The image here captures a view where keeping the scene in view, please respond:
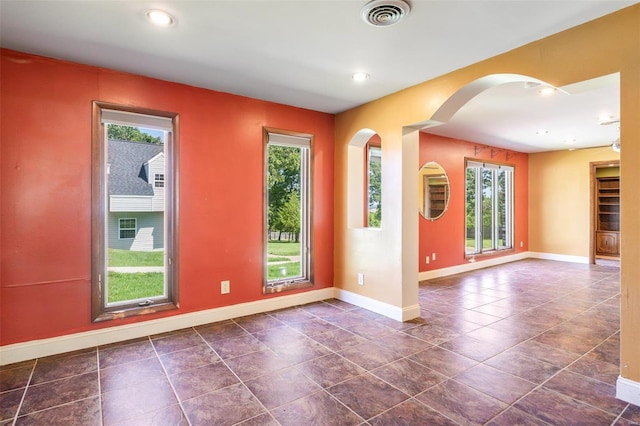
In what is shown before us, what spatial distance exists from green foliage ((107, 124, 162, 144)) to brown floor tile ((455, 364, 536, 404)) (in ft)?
11.1

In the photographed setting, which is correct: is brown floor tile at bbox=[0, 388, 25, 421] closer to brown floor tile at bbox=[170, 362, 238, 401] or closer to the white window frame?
brown floor tile at bbox=[170, 362, 238, 401]

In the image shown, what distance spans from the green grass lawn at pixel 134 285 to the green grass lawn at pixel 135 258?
10cm

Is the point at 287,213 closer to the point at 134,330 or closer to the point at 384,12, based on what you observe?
the point at 134,330

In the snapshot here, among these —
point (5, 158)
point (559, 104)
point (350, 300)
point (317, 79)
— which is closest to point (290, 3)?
point (317, 79)

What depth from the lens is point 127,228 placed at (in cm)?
319

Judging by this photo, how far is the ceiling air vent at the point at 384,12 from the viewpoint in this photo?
195cm

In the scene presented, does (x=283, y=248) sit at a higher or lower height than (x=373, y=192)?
lower

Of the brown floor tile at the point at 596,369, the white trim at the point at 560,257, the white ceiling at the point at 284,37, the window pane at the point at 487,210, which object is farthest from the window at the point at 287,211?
the white trim at the point at 560,257

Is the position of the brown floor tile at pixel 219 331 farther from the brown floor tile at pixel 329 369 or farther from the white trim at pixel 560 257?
the white trim at pixel 560 257

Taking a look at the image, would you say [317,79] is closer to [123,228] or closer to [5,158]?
[123,228]

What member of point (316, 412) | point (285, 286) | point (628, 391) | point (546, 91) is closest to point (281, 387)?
point (316, 412)

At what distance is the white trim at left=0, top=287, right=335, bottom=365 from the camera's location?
263 centimetres

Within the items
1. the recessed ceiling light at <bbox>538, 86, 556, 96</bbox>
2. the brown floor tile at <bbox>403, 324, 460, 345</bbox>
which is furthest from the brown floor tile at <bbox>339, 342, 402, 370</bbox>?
the recessed ceiling light at <bbox>538, 86, 556, 96</bbox>

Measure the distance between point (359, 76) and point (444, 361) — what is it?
257 cm
